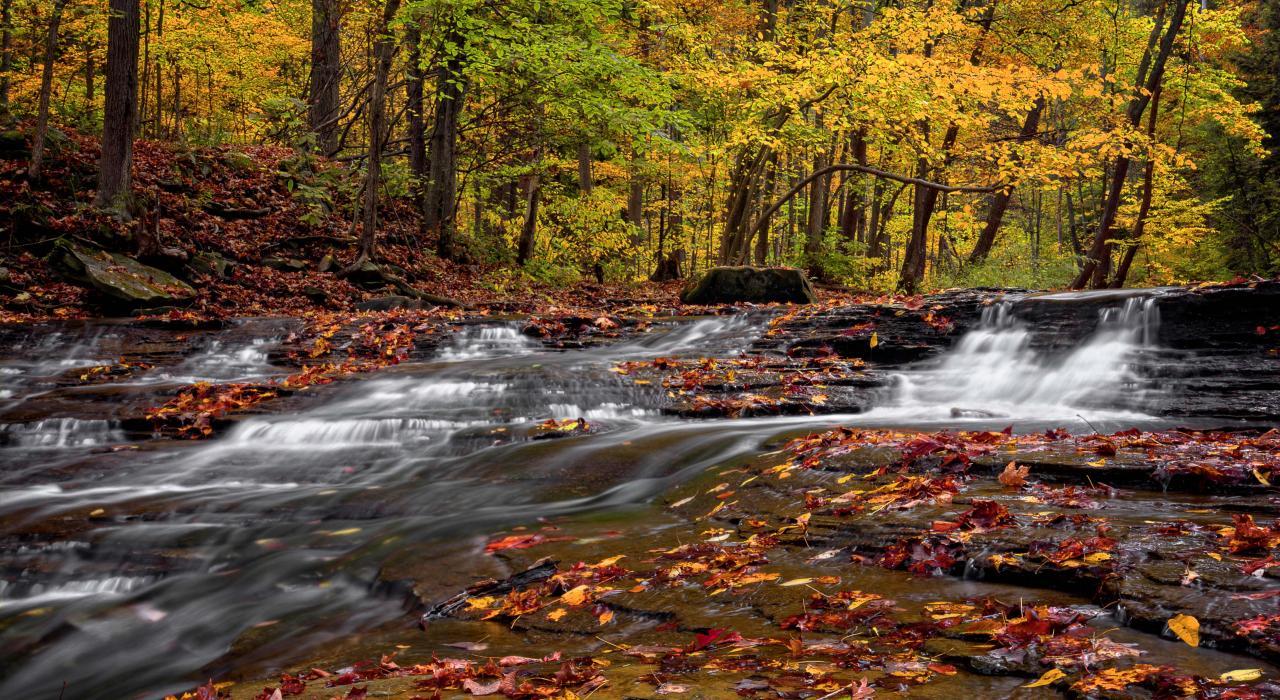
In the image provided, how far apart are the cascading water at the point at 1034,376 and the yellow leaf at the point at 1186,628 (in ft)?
16.0

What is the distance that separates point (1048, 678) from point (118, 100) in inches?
550

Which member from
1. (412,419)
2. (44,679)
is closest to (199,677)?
(44,679)

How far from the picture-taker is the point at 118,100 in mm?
11680

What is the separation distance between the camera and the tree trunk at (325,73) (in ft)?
55.9

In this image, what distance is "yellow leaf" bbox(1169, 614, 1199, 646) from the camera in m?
2.11

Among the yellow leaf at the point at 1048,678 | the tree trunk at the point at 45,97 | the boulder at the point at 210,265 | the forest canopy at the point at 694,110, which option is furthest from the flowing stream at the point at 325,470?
the forest canopy at the point at 694,110

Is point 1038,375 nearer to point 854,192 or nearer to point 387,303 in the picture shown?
point 387,303

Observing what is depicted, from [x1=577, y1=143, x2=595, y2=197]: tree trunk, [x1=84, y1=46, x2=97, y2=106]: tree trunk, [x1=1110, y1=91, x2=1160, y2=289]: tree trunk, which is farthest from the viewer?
[x1=577, y1=143, x2=595, y2=197]: tree trunk

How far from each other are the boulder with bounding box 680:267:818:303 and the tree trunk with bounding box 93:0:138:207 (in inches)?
372

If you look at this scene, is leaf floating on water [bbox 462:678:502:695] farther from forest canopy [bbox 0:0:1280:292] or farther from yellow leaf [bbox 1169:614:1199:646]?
forest canopy [bbox 0:0:1280:292]

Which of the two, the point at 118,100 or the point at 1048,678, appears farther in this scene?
the point at 118,100

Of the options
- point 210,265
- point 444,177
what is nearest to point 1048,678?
point 210,265

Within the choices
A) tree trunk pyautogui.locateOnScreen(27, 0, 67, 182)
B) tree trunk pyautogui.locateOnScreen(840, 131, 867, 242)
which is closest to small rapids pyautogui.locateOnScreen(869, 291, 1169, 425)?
tree trunk pyautogui.locateOnScreen(840, 131, 867, 242)

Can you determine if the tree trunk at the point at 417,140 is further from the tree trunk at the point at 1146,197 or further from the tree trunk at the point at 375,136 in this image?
the tree trunk at the point at 1146,197
